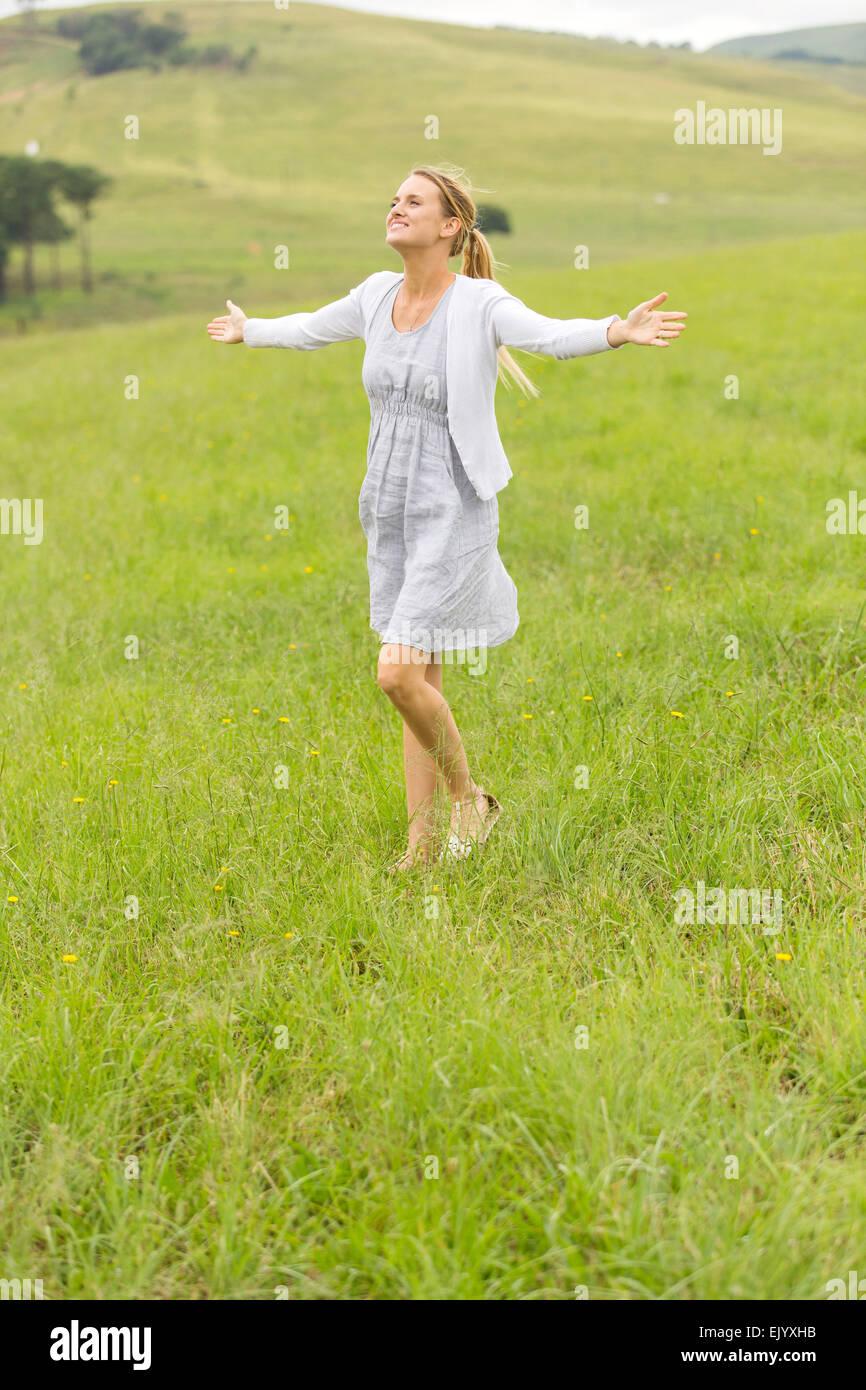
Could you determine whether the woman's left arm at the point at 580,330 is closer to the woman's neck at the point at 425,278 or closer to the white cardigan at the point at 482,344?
the white cardigan at the point at 482,344

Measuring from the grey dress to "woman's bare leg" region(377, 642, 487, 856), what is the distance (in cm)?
7

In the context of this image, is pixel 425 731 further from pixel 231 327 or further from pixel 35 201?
pixel 35 201

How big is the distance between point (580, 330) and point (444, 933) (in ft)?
5.71

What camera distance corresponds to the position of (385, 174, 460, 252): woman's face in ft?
11.3

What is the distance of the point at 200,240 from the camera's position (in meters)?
60.1

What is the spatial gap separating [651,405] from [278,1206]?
31.2 ft

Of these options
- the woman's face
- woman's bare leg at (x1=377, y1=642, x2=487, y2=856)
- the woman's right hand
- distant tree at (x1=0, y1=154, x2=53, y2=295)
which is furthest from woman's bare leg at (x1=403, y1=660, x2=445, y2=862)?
distant tree at (x1=0, y1=154, x2=53, y2=295)

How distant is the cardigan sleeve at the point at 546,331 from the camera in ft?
10.1

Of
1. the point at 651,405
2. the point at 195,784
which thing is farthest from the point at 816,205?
the point at 195,784

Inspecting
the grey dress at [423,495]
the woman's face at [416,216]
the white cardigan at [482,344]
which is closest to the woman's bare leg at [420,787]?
the grey dress at [423,495]

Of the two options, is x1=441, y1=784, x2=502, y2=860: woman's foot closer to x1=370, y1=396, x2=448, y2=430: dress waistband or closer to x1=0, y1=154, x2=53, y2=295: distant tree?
x1=370, y1=396, x2=448, y2=430: dress waistband

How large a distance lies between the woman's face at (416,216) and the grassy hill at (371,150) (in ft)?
73.2

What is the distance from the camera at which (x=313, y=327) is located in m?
3.92

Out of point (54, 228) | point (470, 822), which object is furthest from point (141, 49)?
point (470, 822)
